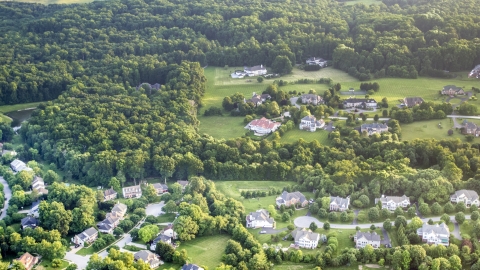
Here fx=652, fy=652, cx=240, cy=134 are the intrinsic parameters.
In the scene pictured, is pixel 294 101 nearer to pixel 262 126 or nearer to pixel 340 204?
pixel 262 126

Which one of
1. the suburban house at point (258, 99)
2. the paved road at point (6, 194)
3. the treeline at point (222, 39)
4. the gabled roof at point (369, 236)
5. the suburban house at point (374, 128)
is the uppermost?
the treeline at point (222, 39)

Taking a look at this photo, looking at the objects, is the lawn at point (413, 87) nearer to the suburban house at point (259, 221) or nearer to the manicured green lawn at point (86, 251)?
the suburban house at point (259, 221)

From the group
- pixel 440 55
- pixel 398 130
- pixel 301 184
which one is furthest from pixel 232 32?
pixel 301 184

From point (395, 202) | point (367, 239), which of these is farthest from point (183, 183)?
point (395, 202)

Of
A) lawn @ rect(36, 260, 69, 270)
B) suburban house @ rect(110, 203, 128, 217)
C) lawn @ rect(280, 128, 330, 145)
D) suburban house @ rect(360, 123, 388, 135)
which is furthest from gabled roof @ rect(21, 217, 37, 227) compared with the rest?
suburban house @ rect(360, 123, 388, 135)

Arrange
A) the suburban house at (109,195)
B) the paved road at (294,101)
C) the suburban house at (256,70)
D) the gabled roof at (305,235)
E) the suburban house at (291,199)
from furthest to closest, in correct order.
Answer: the suburban house at (256,70)
the paved road at (294,101)
the suburban house at (109,195)
the suburban house at (291,199)
the gabled roof at (305,235)

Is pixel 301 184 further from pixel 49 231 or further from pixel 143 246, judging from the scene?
pixel 49 231

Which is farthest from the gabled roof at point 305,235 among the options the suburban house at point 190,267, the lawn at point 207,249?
the suburban house at point 190,267

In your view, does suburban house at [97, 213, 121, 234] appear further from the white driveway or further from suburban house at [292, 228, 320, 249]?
suburban house at [292, 228, 320, 249]
